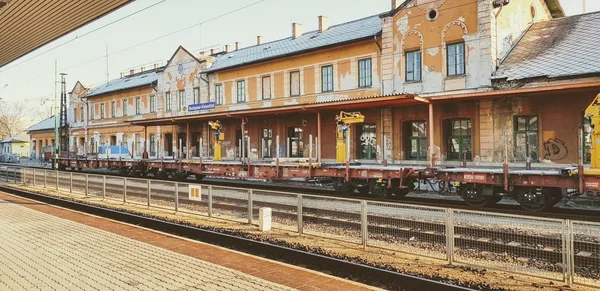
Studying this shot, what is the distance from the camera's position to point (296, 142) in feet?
84.0

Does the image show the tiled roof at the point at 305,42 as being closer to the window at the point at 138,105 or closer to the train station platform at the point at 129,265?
the window at the point at 138,105

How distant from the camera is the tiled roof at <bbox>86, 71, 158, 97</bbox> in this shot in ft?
128

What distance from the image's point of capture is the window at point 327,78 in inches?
969

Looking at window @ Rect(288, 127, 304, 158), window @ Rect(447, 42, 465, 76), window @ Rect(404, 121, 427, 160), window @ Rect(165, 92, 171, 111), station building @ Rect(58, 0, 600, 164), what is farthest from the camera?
window @ Rect(165, 92, 171, 111)

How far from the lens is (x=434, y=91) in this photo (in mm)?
20391

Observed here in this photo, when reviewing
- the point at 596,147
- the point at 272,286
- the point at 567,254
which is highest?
the point at 596,147

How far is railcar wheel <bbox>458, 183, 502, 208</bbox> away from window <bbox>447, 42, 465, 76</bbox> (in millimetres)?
7772

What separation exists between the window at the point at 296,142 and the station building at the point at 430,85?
61 mm

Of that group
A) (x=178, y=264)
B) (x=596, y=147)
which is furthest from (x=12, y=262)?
(x=596, y=147)

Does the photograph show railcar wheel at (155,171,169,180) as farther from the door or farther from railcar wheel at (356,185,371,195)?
railcar wheel at (356,185,371,195)

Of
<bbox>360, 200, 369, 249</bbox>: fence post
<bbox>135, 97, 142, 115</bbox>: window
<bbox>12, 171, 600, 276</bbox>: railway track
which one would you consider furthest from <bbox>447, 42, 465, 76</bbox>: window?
<bbox>135, 97, 142, 115</bbox>: window

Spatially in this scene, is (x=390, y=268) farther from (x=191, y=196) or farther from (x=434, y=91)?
(x=434, y=91)

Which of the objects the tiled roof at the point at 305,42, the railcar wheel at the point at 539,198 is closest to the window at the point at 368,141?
the tiled roof at the point at 305,42

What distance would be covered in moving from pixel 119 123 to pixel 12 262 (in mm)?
35262
